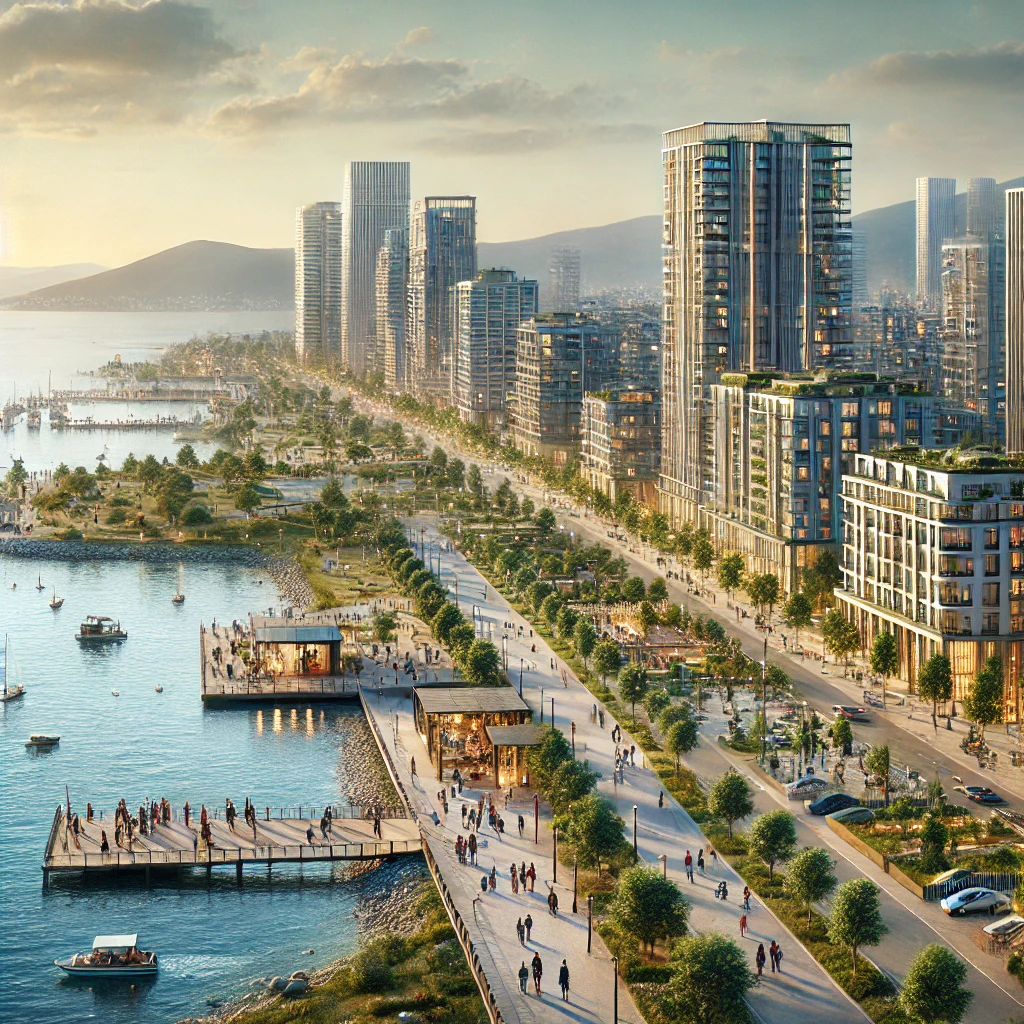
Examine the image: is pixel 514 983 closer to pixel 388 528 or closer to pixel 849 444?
pixel 849 444

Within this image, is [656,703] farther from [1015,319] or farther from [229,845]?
[1015,319]

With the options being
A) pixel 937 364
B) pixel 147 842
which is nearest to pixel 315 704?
pixel 147 842

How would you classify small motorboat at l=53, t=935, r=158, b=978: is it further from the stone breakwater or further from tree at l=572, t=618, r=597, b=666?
the stone breakwater

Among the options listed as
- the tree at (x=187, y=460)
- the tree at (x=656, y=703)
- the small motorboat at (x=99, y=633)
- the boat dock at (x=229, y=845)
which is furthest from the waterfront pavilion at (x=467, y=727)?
the tree at (x=187, y=460)

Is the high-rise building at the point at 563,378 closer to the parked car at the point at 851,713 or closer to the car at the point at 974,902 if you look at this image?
the parked car at the point at 851,713

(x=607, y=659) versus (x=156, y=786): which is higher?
(x=607, y=659)

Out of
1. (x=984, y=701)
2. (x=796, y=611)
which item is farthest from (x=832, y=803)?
(x=796, y=611)
